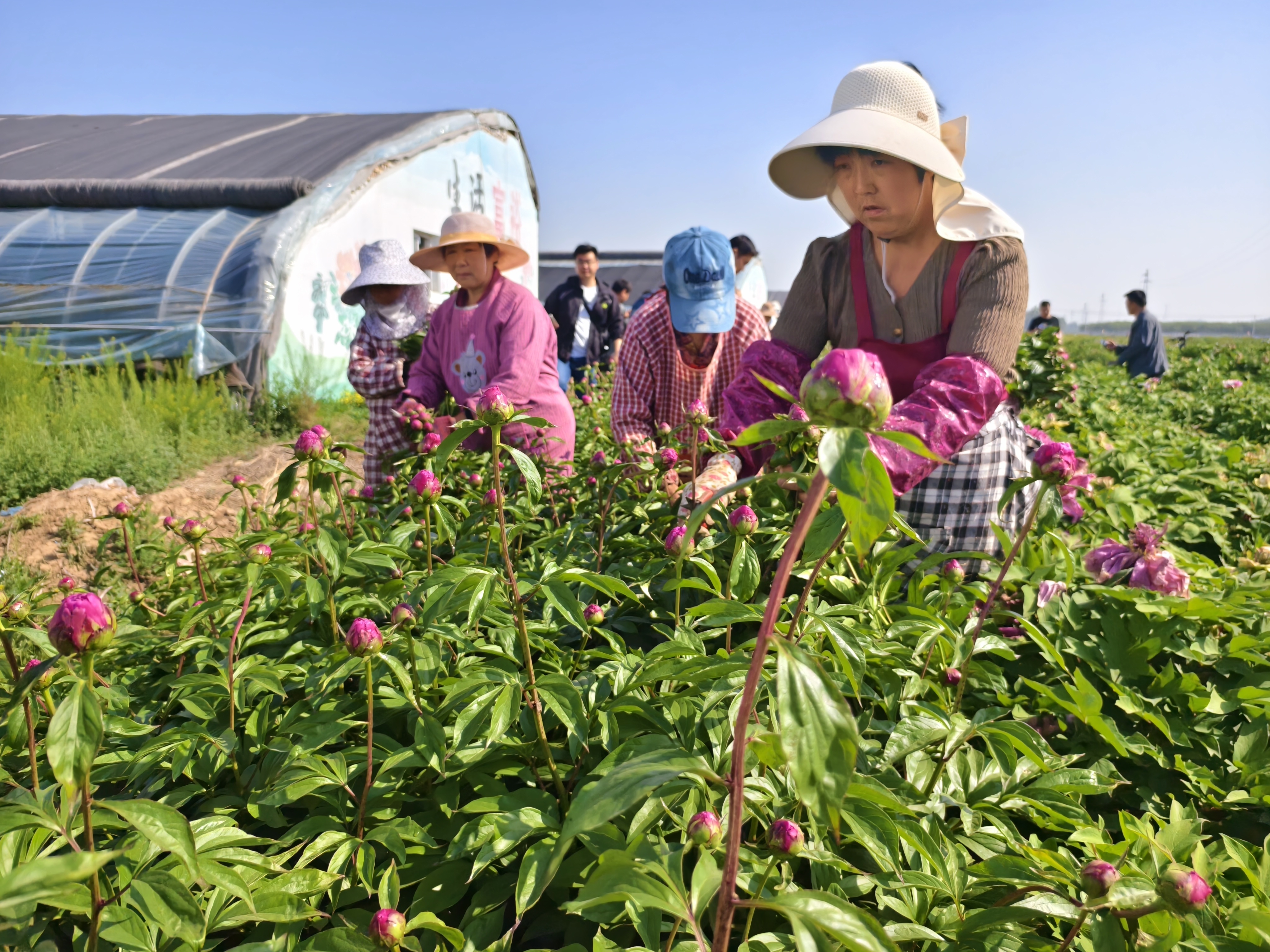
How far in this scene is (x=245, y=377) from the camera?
8.52 m

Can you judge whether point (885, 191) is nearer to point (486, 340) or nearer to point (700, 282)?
point (700, 282)

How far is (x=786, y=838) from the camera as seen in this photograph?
85 cm

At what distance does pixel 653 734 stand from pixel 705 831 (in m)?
0.11

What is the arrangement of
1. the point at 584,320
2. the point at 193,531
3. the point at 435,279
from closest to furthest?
the point at 193,531 < the point at 584,320 < the point at 435,279

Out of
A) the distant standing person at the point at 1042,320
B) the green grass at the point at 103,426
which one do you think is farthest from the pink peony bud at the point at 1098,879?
the green grass at the point at 103,426

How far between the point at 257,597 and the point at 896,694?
1.15 m

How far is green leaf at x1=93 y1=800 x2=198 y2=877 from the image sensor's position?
0.71 meters

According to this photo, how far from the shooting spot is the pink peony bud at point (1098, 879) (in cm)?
83

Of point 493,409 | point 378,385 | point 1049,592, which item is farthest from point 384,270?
point 1049,592

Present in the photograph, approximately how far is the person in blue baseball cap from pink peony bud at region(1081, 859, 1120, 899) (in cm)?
219

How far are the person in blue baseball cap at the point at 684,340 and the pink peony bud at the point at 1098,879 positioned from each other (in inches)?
86.2

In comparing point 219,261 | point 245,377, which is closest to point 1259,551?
point 245,377

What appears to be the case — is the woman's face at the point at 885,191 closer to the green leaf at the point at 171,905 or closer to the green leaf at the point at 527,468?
the green leaf at the point at 527,468

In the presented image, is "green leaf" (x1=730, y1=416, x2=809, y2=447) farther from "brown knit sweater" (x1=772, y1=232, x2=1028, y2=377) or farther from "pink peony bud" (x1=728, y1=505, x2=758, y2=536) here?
"brown knit sweater" (x1=772, y1=232, x2=1028, y2=377)
